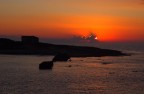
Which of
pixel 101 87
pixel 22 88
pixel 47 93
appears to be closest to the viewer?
pixel 47 93

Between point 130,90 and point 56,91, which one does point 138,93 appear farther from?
point 56,91

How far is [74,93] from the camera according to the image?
174 ft

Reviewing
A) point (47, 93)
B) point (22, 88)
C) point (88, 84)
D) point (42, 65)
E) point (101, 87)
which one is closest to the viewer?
point (47, 93)

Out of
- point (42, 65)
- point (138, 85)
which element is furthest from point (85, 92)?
point (42, 65)

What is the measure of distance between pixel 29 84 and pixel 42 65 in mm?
35157

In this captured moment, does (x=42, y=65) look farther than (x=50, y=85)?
Yes

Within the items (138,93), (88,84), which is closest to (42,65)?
(88,84)

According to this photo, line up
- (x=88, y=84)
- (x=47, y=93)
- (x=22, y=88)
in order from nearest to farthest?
1. (x=47, y=93)
2. (x=22, y=88)
3. (x=88, y=84)

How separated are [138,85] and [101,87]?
7.30 m

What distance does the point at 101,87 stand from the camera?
60.7 metres

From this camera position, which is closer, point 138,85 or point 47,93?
point 47,93

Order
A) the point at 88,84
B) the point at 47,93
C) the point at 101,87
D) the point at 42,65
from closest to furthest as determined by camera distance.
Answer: the point at 47,93 → the point at 101,87 → the point at 88,84 → the point at 42,65

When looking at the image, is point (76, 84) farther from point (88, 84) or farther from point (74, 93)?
point (74, 93)

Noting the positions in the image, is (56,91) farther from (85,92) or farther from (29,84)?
(29,84)
